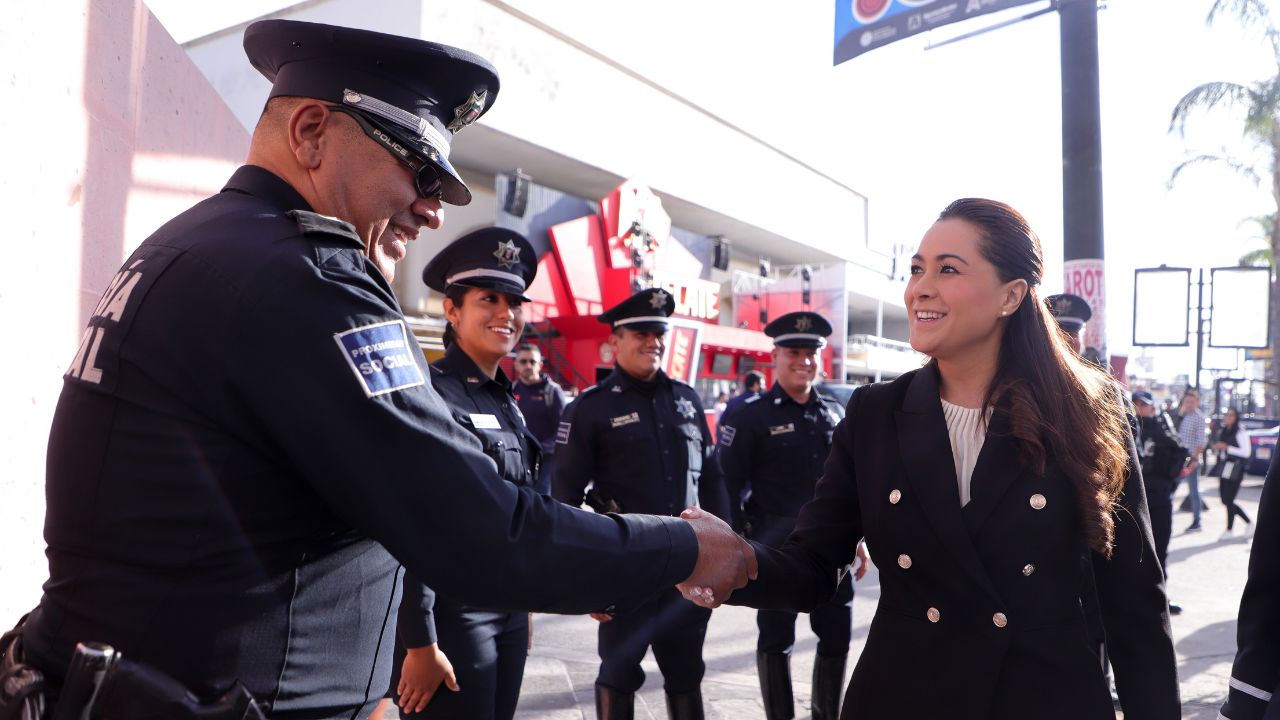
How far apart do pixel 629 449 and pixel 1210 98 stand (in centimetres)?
1896

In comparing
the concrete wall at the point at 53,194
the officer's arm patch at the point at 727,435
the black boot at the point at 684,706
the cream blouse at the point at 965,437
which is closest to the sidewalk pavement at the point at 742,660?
the black boot at the point at 684,706

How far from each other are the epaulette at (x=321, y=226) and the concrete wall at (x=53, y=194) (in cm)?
188

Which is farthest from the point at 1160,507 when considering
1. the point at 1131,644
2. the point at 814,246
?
the point at 814,246

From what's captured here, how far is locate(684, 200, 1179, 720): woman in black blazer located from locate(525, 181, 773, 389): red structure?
1742 centimetres

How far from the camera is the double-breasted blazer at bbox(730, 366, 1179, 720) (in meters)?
2.02

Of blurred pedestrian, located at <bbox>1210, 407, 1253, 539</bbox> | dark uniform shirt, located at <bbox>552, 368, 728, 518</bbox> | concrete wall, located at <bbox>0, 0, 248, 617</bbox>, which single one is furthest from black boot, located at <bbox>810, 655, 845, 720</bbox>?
blurred pedestrian, located at <bbox>1210, 407, 1253, 539</bbox>

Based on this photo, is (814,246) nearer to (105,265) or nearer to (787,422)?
(787,422)

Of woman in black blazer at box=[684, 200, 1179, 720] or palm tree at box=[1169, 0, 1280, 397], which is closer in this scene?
woman in black blazer at box=[684, 200, 1179, 720]

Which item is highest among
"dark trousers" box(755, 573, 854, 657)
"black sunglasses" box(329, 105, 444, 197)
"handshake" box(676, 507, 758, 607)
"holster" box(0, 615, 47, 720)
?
"black sunglasses" box(329, 105, 444, 197)

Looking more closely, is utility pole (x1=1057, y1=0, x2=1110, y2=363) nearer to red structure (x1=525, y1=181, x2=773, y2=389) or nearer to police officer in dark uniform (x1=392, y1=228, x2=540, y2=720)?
police officer in dark uniform (x1=392, y1=228, x2=540, y2=720)

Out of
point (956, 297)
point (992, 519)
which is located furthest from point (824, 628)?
point (956, 297)

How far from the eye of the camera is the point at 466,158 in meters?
24.2

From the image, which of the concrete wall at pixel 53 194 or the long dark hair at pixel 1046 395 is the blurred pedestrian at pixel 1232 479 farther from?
the concrete wall at pixel 53 194

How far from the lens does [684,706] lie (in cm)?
412
